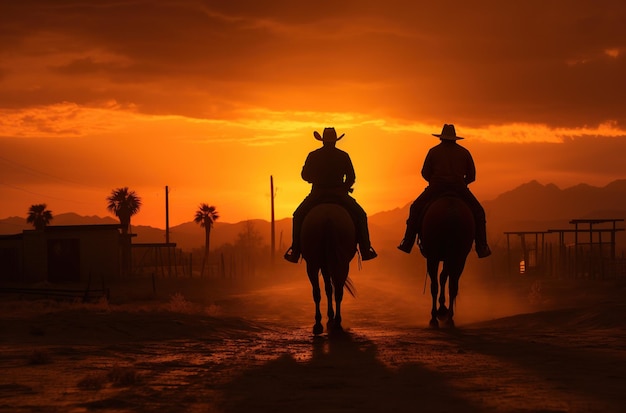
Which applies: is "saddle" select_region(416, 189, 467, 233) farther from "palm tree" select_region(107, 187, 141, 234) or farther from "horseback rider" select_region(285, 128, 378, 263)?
"palm tree" select_region(107, 187, 141, 234)

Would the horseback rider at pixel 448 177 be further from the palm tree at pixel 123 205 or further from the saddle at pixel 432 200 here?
the palm tree at pixel 123 205

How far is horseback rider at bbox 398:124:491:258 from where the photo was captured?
53.7 ft

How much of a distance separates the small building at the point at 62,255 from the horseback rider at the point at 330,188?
35.2 meters

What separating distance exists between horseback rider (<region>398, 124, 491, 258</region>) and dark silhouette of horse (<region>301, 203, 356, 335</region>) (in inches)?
77.5

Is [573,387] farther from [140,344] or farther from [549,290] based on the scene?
[549,290]

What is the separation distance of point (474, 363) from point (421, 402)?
2.74 m

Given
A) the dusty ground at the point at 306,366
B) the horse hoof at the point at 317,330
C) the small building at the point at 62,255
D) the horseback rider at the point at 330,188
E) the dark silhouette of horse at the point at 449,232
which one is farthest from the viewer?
the small building at the point at 62,255

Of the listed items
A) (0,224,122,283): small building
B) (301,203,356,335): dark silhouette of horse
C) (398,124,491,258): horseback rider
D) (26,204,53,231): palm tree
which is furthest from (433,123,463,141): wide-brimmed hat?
(26,204,53,231): palm tree

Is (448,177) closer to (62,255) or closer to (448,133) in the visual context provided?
(448,133)

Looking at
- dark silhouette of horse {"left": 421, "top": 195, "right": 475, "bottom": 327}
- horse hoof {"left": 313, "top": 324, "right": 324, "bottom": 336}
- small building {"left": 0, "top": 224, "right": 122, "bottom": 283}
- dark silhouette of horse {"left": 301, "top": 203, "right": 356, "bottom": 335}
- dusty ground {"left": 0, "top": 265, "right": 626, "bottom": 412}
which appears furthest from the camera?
small building {"left": 0, "top": 224, "right": 122, "bottom": 283}

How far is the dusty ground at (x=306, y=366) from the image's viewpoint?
7.65 m

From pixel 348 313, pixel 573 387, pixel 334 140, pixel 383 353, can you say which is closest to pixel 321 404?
pixel 573 387

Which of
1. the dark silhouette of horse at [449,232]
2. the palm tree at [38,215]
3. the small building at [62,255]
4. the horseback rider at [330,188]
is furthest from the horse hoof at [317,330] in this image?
the palm tree at [38,215]

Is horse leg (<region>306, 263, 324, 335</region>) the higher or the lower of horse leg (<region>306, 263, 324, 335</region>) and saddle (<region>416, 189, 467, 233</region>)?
the lower
